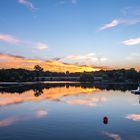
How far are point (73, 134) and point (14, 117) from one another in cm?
1326

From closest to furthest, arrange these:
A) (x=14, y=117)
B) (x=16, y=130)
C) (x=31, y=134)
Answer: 1. (x=31, y=134)
2. (x=16, y=130)
3. (x=14, y=117)

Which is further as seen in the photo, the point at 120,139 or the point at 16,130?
the point at 16,130

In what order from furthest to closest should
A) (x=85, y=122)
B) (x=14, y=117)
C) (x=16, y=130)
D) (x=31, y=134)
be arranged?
(x=14, y=117)
(x=85, y=122)
(x=16, y=130)
(x=31, y=134)

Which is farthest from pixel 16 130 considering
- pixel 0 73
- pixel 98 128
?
pixel 0 73

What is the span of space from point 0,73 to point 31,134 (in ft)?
514

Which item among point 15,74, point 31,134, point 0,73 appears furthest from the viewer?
point 15,74

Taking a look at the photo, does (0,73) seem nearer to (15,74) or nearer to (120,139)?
(15,74)

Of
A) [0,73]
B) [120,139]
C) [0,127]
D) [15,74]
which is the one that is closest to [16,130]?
[0,127]

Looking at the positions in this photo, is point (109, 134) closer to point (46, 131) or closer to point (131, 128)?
point (131, 128)

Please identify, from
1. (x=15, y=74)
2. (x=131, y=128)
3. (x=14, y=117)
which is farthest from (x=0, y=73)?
(x=131, y=128)

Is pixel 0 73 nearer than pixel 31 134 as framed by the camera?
No

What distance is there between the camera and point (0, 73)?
586 ft

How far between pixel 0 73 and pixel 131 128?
513ft

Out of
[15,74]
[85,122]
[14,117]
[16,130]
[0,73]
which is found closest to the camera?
[16,130]
